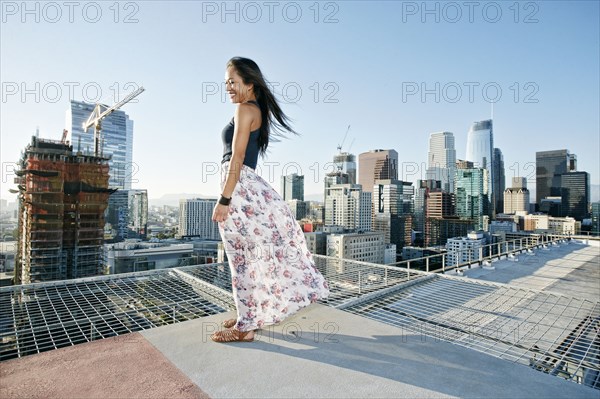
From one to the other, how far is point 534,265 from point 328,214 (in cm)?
6022

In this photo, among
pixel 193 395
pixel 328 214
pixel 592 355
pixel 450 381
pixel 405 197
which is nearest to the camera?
pixel 193 395

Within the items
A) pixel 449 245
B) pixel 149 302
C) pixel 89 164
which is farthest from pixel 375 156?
pixel 149 302

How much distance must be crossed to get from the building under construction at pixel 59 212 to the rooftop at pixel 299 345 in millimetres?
22958

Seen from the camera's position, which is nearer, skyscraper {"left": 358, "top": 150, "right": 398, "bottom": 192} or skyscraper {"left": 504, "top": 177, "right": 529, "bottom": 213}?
skyscraper {"left": 504, "top": 177, "right": 529, "bottom": 213}

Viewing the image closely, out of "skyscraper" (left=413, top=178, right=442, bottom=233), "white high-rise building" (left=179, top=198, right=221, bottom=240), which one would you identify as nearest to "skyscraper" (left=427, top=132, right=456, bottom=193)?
"skyscraper" (left=413, top=178, right=442, bottom=233)

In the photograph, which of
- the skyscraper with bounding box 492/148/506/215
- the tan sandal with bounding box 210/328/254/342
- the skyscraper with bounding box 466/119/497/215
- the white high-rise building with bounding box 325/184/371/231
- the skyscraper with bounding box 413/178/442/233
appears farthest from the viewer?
the skyscraper with bounding box 466/119/497/215

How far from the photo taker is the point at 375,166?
10881 cm

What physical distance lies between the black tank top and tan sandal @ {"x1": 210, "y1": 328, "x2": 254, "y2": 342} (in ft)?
3.16

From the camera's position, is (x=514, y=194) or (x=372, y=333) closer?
(x=372, y=333)

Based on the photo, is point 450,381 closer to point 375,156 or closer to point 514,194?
point 514,194

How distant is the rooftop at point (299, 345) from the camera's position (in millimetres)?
1304

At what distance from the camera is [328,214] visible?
68.3 meters

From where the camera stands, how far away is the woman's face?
1.91 metres

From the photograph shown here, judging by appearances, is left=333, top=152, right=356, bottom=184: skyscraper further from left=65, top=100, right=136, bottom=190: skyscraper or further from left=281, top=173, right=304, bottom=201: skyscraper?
left=65, top=100, right=136, bottom=190: skyscraper
